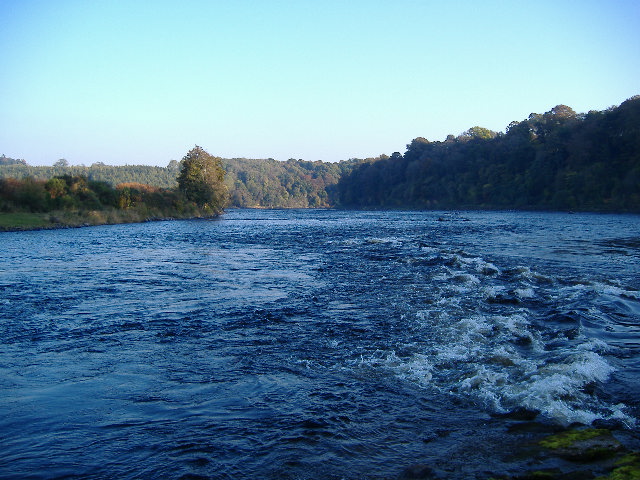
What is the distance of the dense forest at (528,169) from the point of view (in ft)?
255

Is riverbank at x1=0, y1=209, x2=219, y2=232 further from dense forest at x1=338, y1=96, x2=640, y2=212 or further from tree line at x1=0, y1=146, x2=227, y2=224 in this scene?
dense forest at x1=338, y1=96, x2=640, y2=212

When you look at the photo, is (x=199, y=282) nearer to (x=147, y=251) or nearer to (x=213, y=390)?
(x=213, y=390)

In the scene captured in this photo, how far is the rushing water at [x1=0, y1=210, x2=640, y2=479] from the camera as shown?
5.27m

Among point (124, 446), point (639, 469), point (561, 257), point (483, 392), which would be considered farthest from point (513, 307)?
point (561, 257)

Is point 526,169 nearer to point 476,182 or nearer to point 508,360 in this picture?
point 476,182

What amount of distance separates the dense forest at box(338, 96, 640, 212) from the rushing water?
68867 millimetres

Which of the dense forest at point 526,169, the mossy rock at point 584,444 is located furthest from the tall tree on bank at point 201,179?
the mossy rock at point 584,444

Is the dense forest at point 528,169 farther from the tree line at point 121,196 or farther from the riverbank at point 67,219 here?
the riverbank at point 67,219

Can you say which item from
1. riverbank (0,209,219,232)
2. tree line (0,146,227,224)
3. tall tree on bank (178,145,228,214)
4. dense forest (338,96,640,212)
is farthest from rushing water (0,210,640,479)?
tall tree on bank (178,145,228,214)

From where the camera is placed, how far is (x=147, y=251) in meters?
28.4

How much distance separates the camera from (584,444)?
200 inches

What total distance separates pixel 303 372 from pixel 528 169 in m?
102

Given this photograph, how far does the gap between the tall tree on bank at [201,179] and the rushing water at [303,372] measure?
70.7 meters

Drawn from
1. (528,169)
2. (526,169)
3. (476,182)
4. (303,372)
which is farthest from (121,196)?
(476,182)
